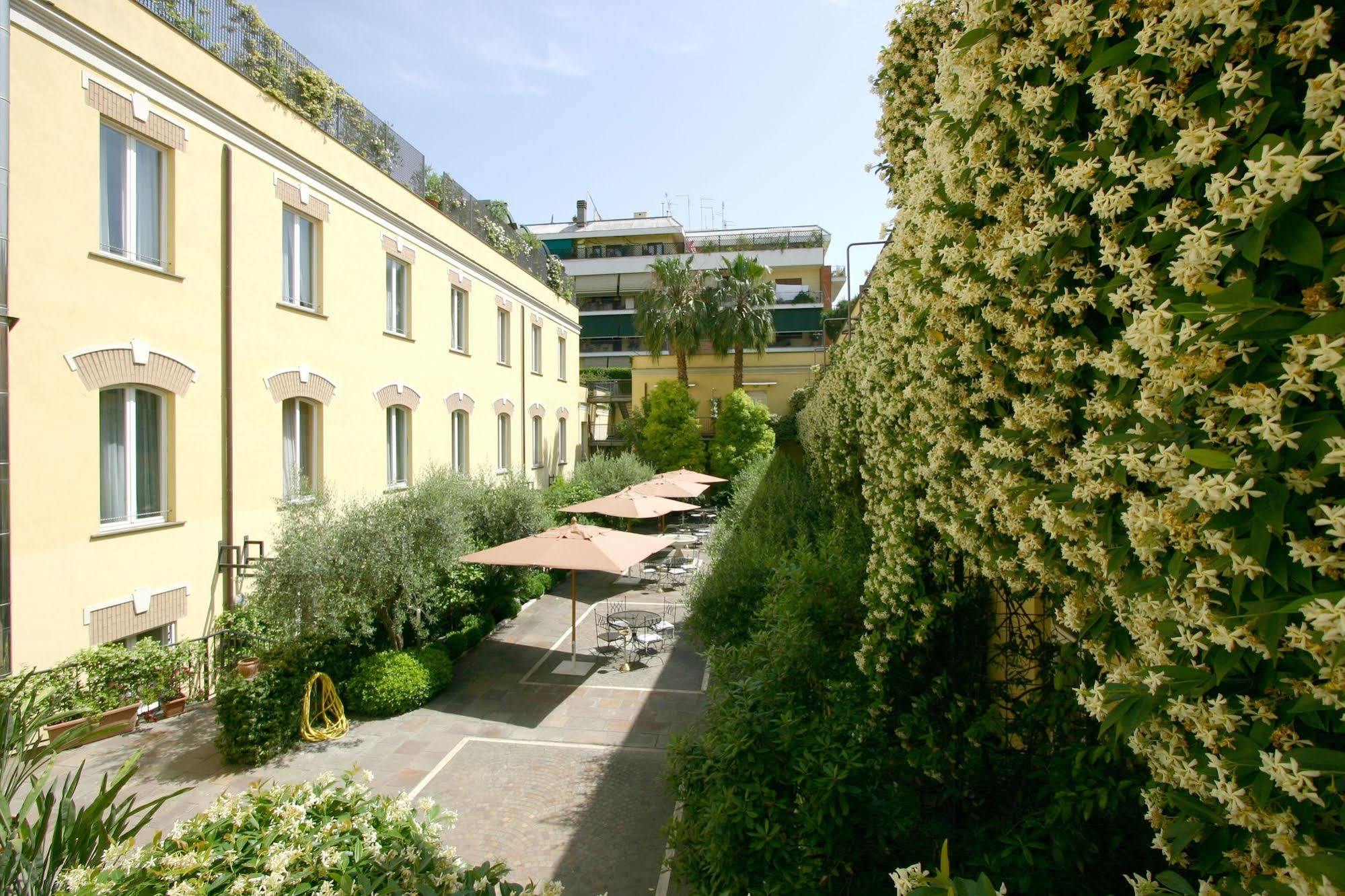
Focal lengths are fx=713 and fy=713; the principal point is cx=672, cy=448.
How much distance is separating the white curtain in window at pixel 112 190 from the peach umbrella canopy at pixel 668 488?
1279 centimetres

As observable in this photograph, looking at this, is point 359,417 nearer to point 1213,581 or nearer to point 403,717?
point 403,717

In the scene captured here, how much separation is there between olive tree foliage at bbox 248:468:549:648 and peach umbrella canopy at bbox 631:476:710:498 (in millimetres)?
7844

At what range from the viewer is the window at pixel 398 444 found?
1495 centimetres

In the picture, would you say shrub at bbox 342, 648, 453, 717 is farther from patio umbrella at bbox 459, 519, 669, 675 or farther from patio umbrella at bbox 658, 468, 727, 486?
patio umbrella at bbox 658, 468, 727, 486

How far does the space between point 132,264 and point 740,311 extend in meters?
25.3

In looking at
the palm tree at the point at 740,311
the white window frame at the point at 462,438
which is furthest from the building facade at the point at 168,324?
the palm tree at the point at 740,311

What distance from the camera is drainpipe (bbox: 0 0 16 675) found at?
750 cm

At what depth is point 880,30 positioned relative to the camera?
16.3 ft

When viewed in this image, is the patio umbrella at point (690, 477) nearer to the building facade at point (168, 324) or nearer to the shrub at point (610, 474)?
the shrub at point (610, 474)

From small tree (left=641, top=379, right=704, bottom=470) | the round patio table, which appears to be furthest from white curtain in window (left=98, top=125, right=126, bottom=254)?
small tree (left=641, top=379, right=704, bottom=470)

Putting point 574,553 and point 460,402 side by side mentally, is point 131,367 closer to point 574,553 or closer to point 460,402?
point 574,553

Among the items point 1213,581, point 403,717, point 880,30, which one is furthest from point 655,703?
point 1213,581

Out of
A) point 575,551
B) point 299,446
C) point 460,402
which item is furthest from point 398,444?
point 575,551

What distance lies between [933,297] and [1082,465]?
4.84 feet
